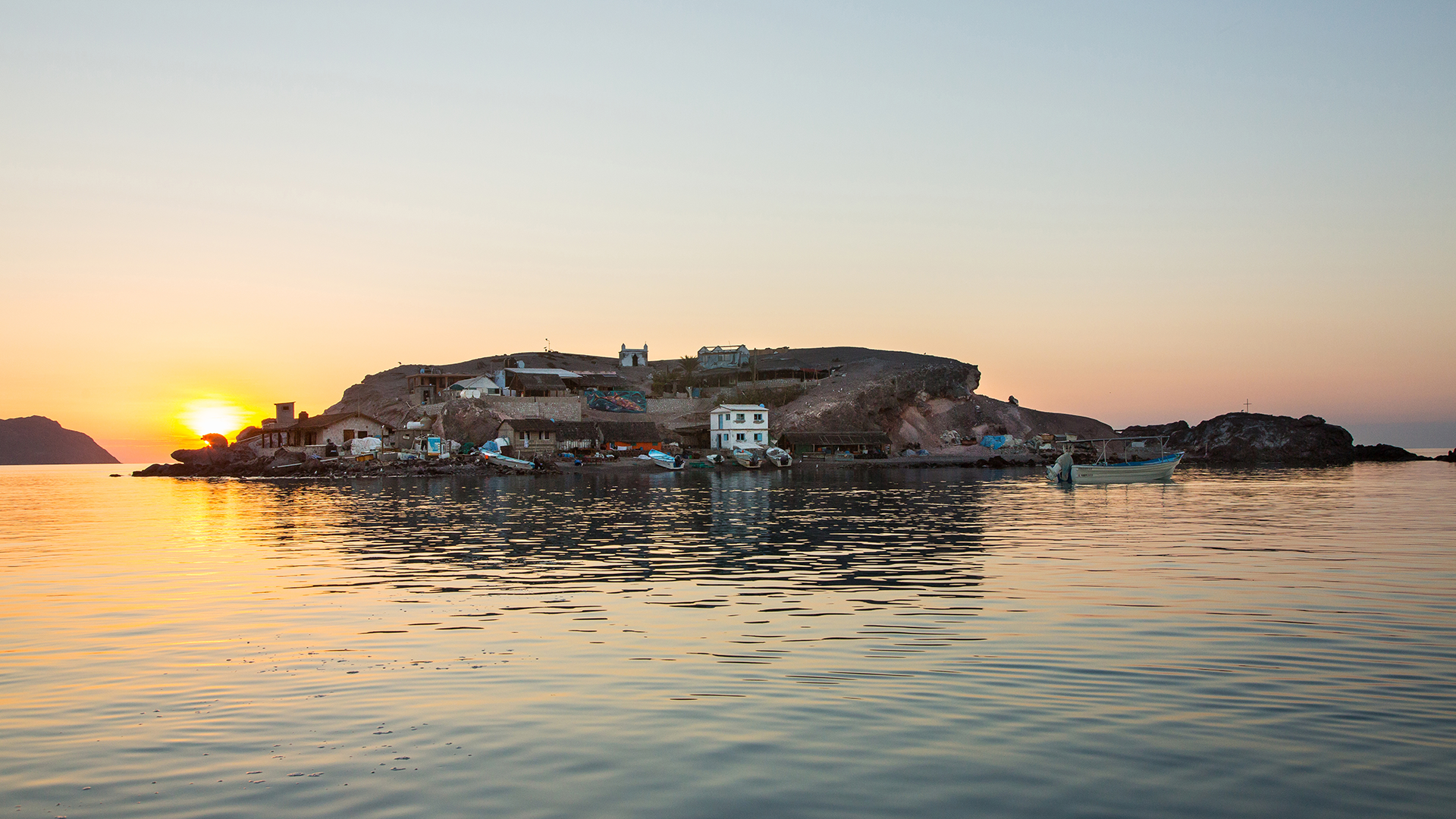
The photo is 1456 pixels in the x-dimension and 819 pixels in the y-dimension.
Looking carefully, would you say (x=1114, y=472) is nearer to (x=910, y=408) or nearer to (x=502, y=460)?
(x=910, y=408)

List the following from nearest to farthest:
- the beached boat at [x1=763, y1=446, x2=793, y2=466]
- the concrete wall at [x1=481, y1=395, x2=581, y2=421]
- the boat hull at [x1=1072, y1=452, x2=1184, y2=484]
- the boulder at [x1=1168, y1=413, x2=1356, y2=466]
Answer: the boat hull at [x1=1072, y1=452, x2=1184, y2=484] → the beached boat at [x1=763, y1=446, x2=793, y2=466] → the concrete wall at [x1=481, y1=395, x2=581, y2=421] → the boulder at [x1=1168, y1=413, x2=1356, y2=466]

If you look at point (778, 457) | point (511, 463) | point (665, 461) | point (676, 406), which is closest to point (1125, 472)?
point (778, 457)

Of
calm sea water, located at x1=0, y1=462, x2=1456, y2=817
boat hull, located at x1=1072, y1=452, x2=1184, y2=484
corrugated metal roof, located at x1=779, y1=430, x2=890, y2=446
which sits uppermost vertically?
corrugated metal roof, located at x1=779, y1=430, x2=890, y2=446

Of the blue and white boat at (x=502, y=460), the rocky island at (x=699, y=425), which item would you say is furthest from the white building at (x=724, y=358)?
the blue and white boat at (x=502, y=460)

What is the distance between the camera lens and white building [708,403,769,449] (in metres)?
107

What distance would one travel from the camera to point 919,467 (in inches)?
4023

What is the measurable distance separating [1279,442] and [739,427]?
73.1 metres

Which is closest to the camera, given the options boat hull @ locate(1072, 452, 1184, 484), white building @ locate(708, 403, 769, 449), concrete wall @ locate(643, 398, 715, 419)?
boat hull @ locate(1072, 452, 1184, 484)

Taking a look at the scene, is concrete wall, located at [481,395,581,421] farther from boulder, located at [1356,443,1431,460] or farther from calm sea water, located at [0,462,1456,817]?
boulder, located at [1356,443,1431,460]

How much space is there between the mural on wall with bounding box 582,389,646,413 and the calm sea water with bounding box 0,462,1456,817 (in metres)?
79.9

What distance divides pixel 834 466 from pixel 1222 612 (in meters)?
80.8

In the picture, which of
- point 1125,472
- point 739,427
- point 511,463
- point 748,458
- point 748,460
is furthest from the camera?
point 739,427

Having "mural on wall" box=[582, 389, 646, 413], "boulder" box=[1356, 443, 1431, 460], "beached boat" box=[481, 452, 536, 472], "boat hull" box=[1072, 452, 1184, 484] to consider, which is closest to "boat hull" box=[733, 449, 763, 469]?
"mural on wall" box=[582, 389, 646, 413]

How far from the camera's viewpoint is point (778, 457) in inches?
3920
